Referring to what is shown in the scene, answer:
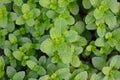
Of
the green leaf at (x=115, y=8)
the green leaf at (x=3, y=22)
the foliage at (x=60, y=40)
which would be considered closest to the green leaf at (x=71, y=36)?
the foliage at (x=60, y=40)

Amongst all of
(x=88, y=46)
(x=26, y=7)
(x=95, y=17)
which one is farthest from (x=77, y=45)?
(x=26, y=7)

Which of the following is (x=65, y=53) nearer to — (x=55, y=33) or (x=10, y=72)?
(x=55, y=33)

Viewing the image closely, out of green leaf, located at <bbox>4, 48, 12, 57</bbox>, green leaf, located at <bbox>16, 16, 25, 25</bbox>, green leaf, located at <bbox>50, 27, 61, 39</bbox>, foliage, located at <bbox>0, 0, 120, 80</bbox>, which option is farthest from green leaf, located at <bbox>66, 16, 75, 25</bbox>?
green leaf, located at <bbox>4, 48, 12, 57</bbox>

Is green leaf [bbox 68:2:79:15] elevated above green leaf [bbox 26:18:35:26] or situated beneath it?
elevated above

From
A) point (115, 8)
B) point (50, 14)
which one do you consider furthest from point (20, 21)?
point (115, 8)

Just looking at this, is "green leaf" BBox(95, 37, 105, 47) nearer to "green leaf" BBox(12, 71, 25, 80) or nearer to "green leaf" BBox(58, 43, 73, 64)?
"green leaf" BBox(58, 43, 73, 64)

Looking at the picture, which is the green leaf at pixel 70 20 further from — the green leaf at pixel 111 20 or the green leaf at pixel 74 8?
the green leaf at pixel 111 20

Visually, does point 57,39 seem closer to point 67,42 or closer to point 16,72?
point 67,42
